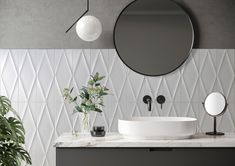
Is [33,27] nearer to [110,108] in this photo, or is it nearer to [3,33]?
[3,33]

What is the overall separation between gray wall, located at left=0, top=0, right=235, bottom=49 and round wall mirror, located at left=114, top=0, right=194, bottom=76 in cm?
10

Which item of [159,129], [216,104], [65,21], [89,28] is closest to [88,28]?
[89,28]

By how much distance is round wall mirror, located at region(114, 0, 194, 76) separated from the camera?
13.4ft

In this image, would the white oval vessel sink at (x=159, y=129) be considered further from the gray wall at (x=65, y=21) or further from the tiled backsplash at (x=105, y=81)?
the gray wall at (x=65, y=21)

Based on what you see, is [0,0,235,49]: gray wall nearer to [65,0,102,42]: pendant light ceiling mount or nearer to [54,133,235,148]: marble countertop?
[65,0,102,42]: pendant light ceiling mount

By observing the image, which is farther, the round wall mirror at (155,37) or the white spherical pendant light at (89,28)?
the round wall mirror at (155,37)

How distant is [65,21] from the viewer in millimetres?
4109

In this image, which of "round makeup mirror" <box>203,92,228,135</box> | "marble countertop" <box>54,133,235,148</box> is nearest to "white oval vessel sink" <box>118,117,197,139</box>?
"marble countertop" <box>54,133,235,148</box>

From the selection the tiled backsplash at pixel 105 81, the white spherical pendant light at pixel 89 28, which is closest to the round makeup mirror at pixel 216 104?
the tiled backsplash at pixel 105 81

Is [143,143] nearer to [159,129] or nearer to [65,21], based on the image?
[159,129]

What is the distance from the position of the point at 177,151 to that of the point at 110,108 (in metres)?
1.07

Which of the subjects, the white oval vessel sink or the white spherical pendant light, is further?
the white spherical pendant light

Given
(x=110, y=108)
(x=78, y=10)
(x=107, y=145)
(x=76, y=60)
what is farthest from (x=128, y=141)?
(x=78, y=10)

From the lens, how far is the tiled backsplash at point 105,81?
4.09m
